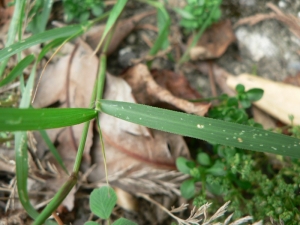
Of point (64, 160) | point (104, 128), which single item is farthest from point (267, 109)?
point (64, 160)

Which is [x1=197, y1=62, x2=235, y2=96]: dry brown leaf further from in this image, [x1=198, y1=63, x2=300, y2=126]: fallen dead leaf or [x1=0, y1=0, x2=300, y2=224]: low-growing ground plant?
[x1=0, y1=0, x2=300, y2=224]: low-growing ground plant

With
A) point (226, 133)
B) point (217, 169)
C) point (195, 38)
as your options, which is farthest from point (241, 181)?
point (195, 38)

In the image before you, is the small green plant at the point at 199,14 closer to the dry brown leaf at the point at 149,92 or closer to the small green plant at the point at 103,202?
the dry brown leaf at the point at 149,92

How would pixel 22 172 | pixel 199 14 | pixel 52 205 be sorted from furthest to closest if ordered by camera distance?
1. pixel 199 14
2. pixel 22 172
3. pixel 52 205

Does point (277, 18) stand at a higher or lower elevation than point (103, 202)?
higher

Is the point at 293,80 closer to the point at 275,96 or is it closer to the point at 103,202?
the point at 275,96

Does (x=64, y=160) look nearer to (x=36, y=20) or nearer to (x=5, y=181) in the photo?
(x=5, y=181)

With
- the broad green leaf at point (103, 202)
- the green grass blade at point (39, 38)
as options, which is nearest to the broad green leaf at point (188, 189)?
the broad green leaf at point (103, 202)
